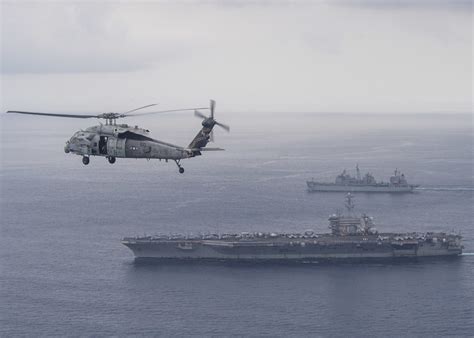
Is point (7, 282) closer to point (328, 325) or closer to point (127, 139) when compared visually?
point (328, 325)

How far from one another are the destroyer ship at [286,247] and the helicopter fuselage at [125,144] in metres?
65.8

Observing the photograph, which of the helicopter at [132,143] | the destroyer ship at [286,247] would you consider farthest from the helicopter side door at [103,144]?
the destroyer ship at [286,247]

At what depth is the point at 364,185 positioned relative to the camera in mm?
158875

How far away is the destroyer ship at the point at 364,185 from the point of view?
508ft

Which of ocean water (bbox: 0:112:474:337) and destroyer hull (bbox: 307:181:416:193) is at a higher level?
destroyer hull (bbox: 307:181:416:193)

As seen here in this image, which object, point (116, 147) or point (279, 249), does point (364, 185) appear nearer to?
point (279, 249)

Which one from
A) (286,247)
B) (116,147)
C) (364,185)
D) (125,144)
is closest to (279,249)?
(286,247)

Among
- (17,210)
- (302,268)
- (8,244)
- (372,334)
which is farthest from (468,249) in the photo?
(17,210)

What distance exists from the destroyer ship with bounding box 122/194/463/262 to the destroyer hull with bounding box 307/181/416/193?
4992 centimetres

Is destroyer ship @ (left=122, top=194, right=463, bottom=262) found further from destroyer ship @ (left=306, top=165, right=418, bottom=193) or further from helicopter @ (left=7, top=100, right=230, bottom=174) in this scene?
helicopter @ (left=7, top=100, right=230, bottom=174)

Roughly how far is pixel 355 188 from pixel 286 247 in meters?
61.1

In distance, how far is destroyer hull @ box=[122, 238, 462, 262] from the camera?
328ft

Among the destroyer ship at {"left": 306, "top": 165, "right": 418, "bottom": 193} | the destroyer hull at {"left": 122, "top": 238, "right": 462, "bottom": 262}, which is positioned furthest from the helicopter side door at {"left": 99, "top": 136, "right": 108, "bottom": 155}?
the destroyer ship at {"left": 306, "top": 165, "right": 418, "bottom": 193}

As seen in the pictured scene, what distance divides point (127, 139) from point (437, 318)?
52.0 m
